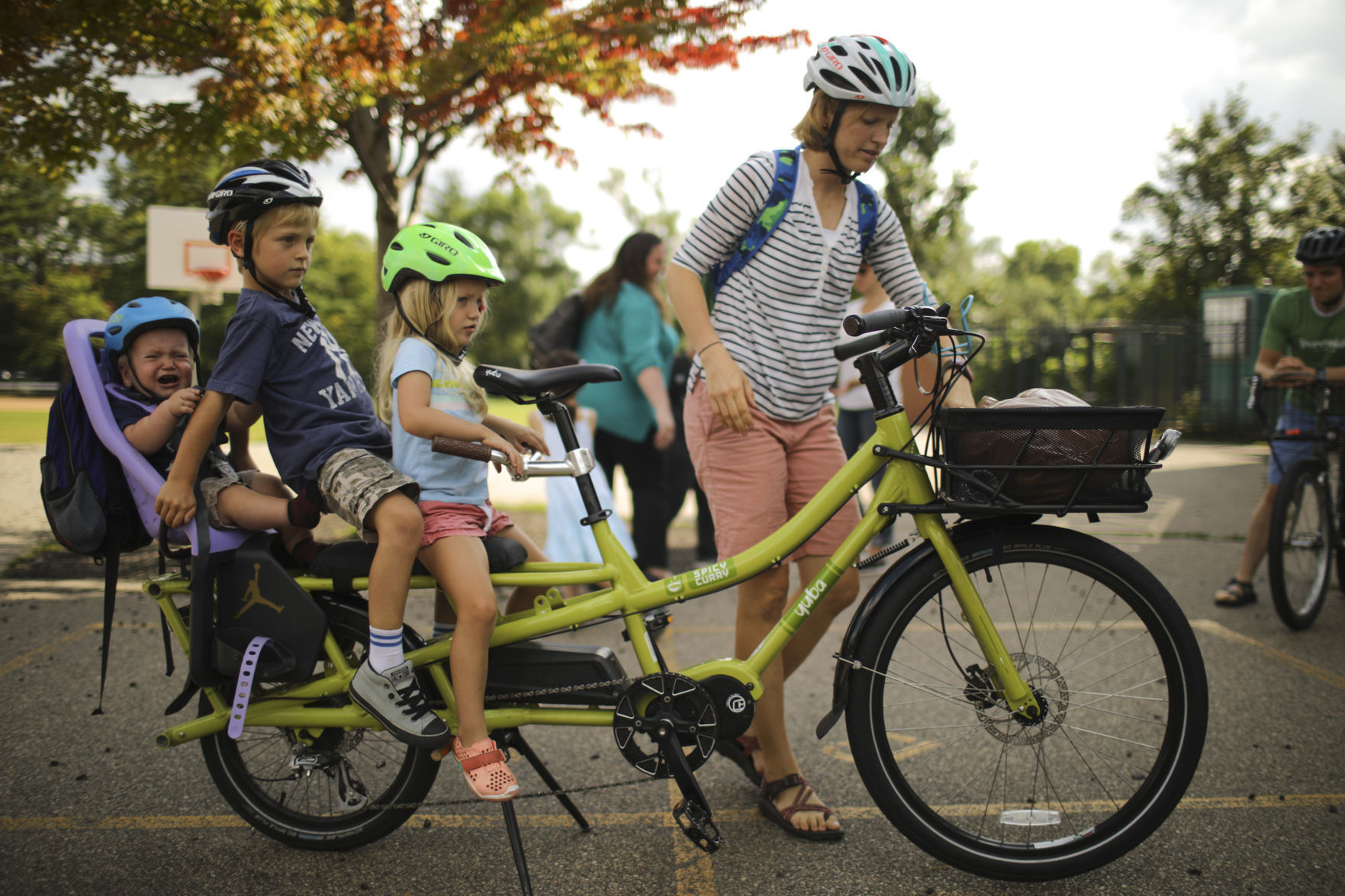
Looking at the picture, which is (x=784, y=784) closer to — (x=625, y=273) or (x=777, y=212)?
(x=777, y=212)

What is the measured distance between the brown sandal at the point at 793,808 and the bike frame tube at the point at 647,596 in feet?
1.65

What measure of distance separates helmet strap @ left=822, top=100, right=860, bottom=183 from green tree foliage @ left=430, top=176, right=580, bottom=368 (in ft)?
187

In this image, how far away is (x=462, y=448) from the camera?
2277 millimetres

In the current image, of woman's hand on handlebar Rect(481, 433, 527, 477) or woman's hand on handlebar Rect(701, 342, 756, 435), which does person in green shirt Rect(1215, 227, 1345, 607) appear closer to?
→ woman's hand on handlebar Rect(701, 342, 756, 435)

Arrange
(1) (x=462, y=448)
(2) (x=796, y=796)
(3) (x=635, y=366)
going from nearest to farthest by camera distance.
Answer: (1) (x=462, y=448), (2) (x=796, y=796), (3) (x=635, y=366)

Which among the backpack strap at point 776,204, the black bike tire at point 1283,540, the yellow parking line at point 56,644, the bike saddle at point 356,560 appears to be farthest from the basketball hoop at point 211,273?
the black bike tire at point 1283,540

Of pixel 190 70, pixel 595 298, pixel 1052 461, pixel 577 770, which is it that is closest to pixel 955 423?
pixel 1052 461

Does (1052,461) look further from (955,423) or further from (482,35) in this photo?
(482,35)

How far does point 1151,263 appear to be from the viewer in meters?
25.7

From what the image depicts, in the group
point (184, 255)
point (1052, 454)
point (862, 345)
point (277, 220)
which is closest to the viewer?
point (1052, 454)

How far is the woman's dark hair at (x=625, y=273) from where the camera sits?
5.09 m

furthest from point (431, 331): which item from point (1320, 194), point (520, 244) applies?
point (520, 244)

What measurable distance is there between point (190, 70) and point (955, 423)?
5.15 m

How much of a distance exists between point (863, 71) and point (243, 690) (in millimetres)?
2417
